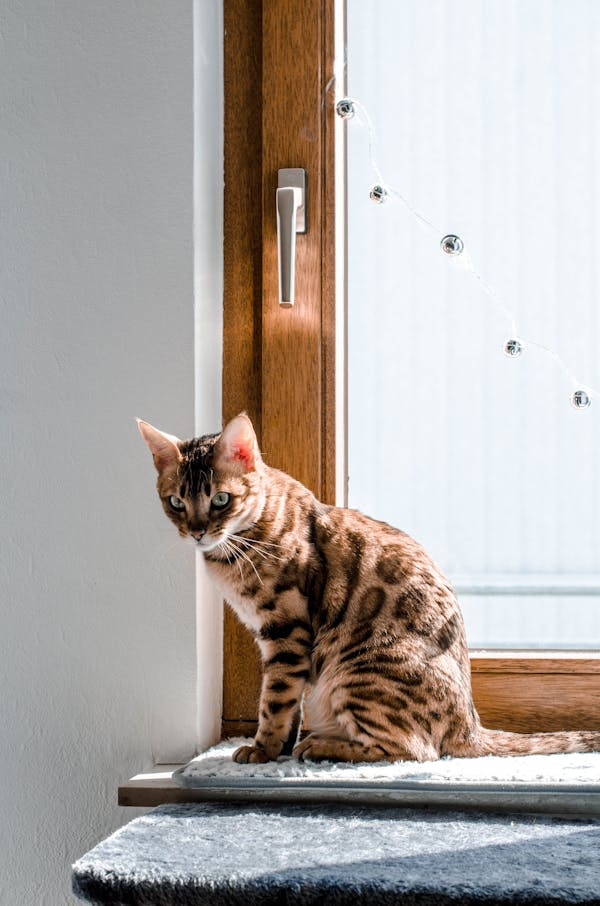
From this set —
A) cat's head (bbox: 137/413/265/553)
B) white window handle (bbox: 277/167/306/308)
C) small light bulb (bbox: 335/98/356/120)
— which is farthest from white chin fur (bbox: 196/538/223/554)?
small light bulb (bbox: 335/98/356/120)

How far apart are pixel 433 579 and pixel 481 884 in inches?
20.7

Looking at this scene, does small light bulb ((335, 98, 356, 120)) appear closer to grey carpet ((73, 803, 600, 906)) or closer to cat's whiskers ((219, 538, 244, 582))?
cat's whiskers ((219, 538, 244, 582))

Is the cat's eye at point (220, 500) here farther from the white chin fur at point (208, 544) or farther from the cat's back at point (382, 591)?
the cat's back at point (382, 591)

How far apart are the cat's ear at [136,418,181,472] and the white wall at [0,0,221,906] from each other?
0.12 metres

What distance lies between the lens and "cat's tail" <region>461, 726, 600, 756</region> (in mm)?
1272

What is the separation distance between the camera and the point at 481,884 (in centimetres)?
85

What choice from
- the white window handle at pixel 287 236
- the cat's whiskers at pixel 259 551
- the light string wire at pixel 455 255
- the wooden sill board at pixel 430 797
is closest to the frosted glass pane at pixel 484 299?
the light string wire at pixel 455 255

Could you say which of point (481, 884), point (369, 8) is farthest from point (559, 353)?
point (481, 884)

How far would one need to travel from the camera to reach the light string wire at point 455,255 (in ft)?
4.85

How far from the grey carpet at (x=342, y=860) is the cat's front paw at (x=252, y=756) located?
14 cm

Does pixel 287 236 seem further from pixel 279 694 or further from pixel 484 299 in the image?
pixel 279 694

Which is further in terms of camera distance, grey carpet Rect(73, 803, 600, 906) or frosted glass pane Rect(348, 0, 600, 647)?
frosted glass pane Rect(348, 0, 600, 647)

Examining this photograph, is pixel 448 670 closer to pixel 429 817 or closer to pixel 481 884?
pixel 429 817

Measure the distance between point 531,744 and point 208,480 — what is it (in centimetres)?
59
